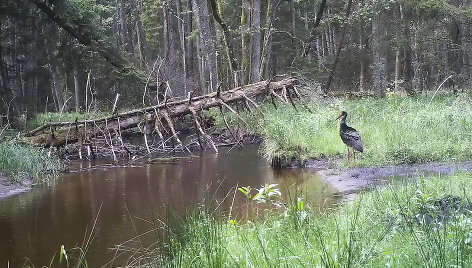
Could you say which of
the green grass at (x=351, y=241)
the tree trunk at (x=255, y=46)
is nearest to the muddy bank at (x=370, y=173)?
the green grass at (x=351, y=241)

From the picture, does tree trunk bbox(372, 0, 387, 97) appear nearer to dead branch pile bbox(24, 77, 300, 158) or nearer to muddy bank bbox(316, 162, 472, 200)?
dead branch pile bbox(24, 77, 300, 158)

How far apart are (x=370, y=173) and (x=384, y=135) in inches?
81.7

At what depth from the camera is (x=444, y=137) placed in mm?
10625

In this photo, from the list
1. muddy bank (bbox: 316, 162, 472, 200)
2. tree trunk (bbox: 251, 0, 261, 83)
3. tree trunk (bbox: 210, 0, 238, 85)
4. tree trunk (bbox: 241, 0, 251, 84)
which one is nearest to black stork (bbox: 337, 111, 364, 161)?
muddy bank (bbox: 316, 162, 472, 200)

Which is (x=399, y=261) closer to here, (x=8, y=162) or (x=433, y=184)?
(x=433, y=184)

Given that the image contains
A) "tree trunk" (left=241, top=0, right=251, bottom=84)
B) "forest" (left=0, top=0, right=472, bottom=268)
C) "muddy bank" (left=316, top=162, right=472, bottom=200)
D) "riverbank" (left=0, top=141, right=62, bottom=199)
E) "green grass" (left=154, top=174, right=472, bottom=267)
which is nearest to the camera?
"green grass" (left=154, top=174, right=472, bottom=267)

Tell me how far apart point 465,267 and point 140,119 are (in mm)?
11439

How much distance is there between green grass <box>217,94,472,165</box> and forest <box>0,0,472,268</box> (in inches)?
1.8

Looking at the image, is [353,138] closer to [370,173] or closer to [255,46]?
[370,173]

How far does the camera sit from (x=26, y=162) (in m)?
11.1

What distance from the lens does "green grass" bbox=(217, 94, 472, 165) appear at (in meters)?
9.84

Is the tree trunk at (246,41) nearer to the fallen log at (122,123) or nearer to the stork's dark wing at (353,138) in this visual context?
the fallen log at (122,123)

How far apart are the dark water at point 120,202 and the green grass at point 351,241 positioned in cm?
51

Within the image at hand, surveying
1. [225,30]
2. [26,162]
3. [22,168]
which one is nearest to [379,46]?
[225,30]
